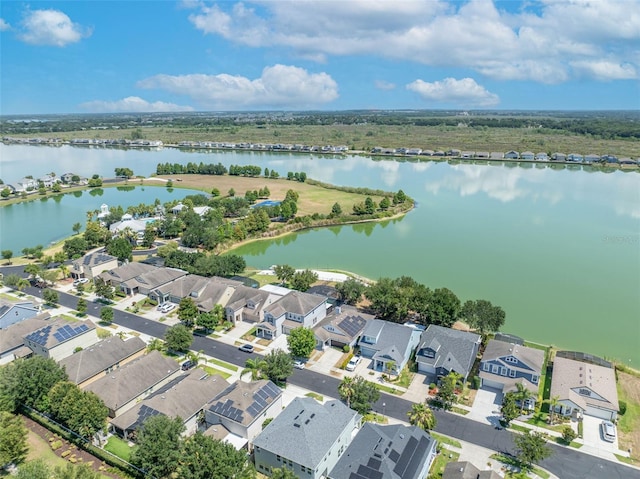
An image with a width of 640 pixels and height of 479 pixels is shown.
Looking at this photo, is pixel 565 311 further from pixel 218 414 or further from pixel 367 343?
pixel 218 414

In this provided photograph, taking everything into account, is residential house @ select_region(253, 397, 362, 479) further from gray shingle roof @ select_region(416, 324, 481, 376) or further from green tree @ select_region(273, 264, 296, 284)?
green tree @ select_region(273, 264, 296, 284)

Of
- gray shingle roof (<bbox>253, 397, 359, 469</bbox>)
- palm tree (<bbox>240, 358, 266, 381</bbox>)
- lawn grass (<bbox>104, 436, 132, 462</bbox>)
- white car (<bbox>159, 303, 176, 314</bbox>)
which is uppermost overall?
gray shingle roof (<bbox>253, 397, 359, 469</bbox>)

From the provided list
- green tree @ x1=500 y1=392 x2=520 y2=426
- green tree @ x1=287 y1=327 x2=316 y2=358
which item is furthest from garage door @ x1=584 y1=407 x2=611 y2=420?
Answer: green tree @ x1=287 y1=327 x2=316 y2=358

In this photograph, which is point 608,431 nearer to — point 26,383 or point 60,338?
point 26,383

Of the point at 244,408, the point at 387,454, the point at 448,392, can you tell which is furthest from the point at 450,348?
the point at 244,408

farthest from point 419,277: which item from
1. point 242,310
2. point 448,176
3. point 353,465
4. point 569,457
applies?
point 448,176

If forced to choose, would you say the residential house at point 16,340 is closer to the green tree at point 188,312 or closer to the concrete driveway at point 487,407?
the green tree at point 188,312
